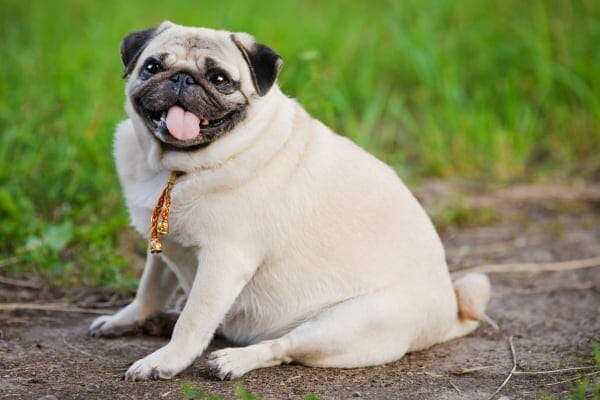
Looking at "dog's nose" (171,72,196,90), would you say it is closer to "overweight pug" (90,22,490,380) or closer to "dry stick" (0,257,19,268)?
"overweight pug" (90,22,490,380)

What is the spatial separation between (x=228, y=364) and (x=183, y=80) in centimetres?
124

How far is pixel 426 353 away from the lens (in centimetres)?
458

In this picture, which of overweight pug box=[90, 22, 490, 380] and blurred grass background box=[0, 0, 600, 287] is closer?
overweight pug box=[90, 22, 490, 380]

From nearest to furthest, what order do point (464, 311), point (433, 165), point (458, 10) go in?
point (464, 311), point (433, 165), point (458, 10)

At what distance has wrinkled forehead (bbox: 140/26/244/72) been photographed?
4.01 meters

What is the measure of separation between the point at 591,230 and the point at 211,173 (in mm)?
3872

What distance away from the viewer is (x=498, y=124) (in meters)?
8.29

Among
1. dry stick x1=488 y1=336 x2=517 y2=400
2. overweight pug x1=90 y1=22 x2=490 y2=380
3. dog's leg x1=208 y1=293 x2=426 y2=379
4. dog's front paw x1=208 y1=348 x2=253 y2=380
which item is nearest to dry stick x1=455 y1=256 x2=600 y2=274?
dry stick x1=488 y1=336 x2=517 y2=400

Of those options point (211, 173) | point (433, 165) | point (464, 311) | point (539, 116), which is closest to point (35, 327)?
point (211, 173)

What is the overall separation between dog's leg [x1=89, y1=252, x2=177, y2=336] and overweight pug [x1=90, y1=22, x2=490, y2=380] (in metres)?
0.18

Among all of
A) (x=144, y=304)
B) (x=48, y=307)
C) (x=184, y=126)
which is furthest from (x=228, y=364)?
(x=48, y=307)

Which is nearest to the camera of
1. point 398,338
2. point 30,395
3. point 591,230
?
point 30,395

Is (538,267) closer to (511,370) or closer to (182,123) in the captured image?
(511,370)

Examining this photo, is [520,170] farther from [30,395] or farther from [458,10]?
[30,395]
